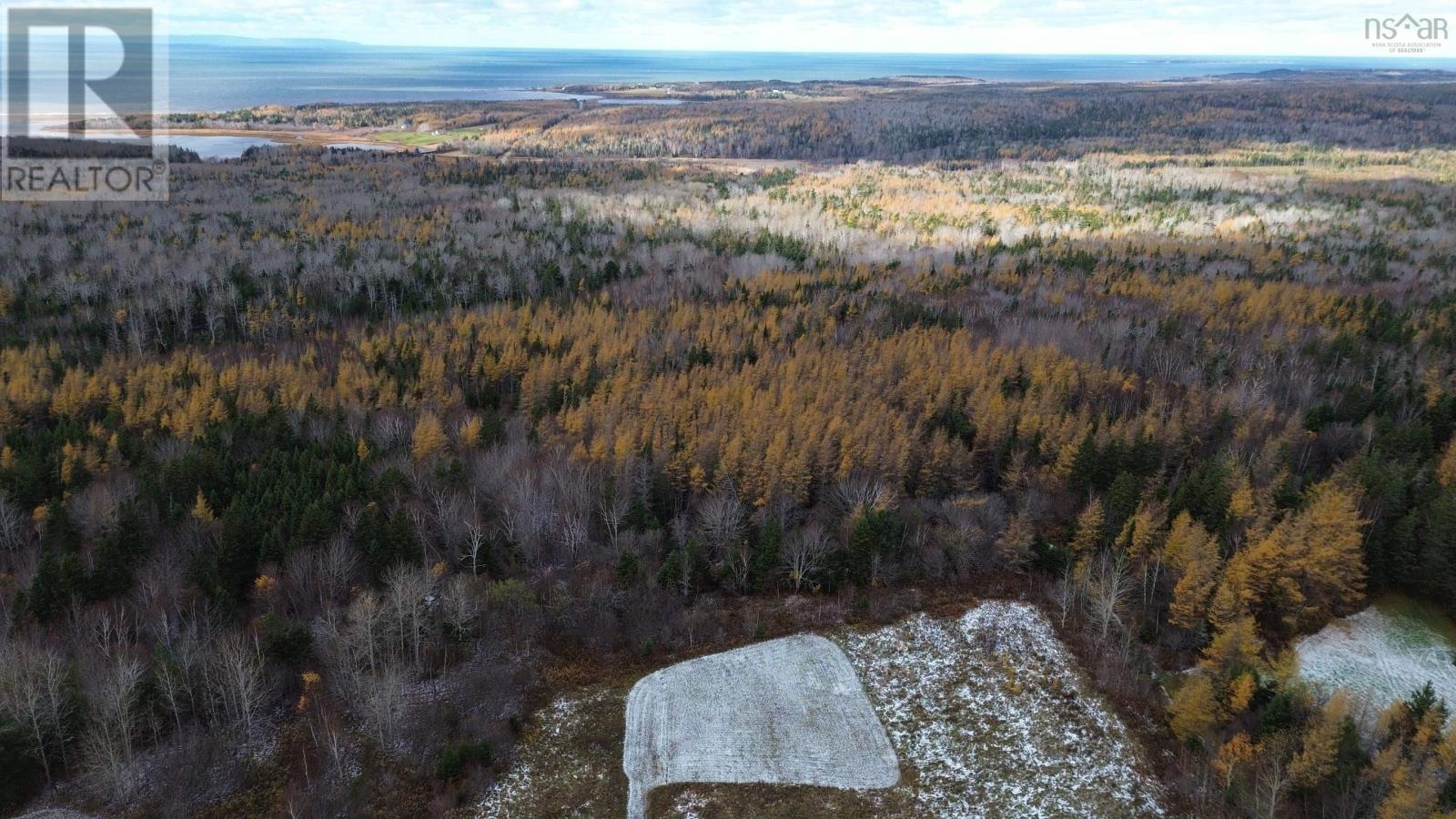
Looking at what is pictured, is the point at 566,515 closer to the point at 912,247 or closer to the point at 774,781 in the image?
the point at 774,781

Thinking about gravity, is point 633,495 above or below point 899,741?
above

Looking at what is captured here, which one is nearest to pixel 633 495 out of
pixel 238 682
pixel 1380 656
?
pixel 238 682

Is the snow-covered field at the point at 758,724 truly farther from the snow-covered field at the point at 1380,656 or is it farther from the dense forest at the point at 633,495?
the snow-covered field at the point at 1380,656

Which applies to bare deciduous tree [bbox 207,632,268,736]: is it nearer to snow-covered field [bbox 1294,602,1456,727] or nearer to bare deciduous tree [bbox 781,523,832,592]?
bare deciduous tree [bbox 781,523,832,592]

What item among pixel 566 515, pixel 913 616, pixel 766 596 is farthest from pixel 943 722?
pixel 566 515

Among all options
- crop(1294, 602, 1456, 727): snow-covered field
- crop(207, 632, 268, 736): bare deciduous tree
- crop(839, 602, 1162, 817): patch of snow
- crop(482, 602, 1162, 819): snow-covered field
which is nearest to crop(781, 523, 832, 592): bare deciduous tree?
crop(482, 602, 1162, 819): snow-covered field

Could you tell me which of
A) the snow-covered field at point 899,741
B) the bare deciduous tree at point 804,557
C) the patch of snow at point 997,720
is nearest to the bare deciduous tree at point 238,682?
the snow-covered field at point 899,741

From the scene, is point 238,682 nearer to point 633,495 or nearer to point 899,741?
point 633,495
